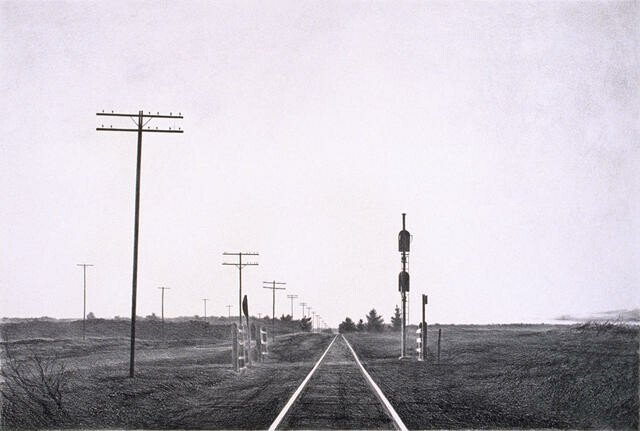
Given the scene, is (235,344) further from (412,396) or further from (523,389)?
(523,389)

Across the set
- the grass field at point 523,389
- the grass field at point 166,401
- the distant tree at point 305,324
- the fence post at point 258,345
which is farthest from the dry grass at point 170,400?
the distant tree at point 305,324

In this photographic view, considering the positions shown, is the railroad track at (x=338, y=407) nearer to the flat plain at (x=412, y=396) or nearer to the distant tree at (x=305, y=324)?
the flat plain at (x=412, y=396)

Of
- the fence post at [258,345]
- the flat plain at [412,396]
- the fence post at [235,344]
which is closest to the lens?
the flat plain at [412,396]

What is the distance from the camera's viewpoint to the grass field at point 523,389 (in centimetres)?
1647

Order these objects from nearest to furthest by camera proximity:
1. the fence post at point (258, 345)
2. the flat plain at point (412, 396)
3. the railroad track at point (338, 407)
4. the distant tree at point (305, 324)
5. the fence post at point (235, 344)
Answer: the railroad track at point (338, 407) < the flat plain at point (412, 396) < the fence post at point (235, 344) < the fence post at point (258, 345) < the distant tree at point (305, 324)

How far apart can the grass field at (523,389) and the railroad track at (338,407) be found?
17.5 inches

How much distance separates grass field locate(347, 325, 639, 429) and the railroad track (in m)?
0.44

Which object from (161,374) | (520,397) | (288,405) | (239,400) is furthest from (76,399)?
(520,397)

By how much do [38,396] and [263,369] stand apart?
49.0ft

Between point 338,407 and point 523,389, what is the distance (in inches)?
274

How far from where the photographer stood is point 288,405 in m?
18.0

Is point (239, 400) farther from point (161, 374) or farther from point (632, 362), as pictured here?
point (632, 362)

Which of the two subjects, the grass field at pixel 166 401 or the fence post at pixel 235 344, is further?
the fence post at pixel 235 344

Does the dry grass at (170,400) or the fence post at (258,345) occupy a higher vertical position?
the fence post at (258,345)
